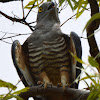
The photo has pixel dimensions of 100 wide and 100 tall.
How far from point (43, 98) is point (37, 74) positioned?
384mm

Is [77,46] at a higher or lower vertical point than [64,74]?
higher

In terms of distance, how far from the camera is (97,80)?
2090mm

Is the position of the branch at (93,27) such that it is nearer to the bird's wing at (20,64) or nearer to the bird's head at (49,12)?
the bird's wing at (20,64)

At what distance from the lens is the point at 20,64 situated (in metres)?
3.68

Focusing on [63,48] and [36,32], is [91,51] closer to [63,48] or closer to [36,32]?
[63,48]

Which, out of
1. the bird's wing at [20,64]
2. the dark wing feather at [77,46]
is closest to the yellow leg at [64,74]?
the dark wing feather at [77,46]

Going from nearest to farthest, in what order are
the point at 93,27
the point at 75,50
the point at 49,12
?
the point at 93,27 → the point at 75,50 → the point at 49,12

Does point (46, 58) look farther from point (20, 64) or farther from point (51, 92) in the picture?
point (51, 92)

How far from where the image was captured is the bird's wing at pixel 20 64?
143 inches

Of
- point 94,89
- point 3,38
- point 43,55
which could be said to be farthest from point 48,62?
point 94,89

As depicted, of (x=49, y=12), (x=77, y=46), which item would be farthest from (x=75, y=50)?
(x=49, y=12)

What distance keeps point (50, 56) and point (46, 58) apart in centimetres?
6

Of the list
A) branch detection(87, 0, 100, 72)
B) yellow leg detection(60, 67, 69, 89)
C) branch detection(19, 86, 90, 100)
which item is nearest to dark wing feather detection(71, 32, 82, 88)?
yellow leg detection(60, 67, 69, 89)

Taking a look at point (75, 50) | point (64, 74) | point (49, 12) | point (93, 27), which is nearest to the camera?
point (93, 27)
